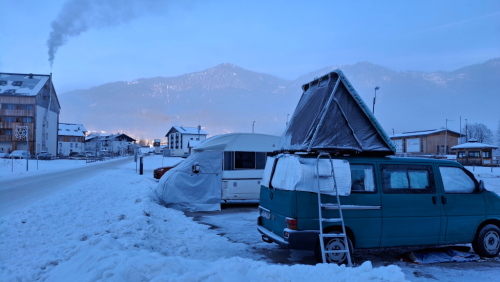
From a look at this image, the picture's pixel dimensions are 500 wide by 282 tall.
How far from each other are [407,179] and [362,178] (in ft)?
3.07

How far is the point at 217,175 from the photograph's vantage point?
13.2m

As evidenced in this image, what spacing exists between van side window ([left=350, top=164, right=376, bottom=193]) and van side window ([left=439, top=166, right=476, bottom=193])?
159 centimetres

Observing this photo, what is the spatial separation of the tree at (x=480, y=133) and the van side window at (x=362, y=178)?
98028 mm

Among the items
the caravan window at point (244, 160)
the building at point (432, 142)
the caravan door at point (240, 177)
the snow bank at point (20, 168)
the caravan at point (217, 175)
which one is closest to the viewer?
the caravan at point (217, 175)

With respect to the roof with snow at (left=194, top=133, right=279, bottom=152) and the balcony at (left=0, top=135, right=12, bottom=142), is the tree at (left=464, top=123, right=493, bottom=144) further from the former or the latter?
the balcony at (left=0, top=135, right=12, bottom=142)

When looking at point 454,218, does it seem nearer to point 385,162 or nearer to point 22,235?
point 385,162

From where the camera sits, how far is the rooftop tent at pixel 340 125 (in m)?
6.47

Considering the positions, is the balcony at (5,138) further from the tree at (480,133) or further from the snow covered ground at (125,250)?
the tree at (480,133)

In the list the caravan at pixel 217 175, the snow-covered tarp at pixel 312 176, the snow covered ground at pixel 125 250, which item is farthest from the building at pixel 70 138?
the snow-covered tarp at pixel 312 176

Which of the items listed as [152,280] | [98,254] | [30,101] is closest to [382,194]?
[152,280]

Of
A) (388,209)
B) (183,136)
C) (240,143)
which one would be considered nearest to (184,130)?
(183,136)

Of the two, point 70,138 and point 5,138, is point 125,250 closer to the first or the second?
point 5,138

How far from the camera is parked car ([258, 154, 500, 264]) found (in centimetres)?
588

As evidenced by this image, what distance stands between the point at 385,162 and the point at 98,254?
4922 millimetres
